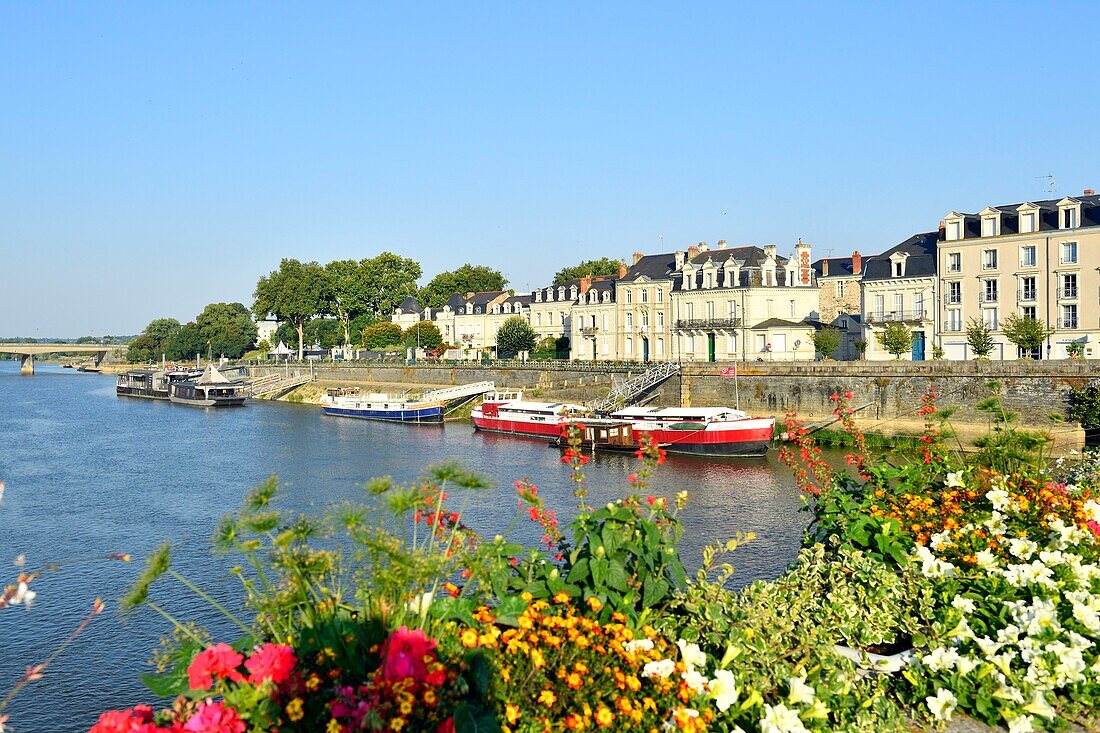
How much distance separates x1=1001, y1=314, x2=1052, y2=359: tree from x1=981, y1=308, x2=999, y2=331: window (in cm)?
235

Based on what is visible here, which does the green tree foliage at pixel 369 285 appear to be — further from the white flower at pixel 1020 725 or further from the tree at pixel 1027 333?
the white flower at pixel 1020 725

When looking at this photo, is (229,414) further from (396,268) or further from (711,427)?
(396,268)

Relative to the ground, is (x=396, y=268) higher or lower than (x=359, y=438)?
higher

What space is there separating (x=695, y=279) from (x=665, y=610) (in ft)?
167

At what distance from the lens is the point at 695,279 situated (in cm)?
5728

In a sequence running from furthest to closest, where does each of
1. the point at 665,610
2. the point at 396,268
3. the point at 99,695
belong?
1. the point at 396,268
2. the point at 99,695
3. the point at 665,610

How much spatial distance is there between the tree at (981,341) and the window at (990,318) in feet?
0.98

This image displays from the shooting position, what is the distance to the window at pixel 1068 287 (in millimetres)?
43812

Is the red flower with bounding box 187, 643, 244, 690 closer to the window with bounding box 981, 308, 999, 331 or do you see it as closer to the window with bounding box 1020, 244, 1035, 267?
the window with bounding box 1020, 244, 1035, 267

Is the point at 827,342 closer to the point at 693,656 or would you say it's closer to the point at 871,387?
the point at 871,387

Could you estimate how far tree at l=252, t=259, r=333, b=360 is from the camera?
10350 cm

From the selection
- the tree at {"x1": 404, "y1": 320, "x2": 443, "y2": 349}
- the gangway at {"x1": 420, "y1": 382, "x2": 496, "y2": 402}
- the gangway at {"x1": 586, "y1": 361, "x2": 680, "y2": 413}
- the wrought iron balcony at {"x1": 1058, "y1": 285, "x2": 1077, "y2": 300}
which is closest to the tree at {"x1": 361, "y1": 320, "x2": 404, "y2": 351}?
the tree at {"x1": 404, "y1": 320, "x2": 443, "y2": 349}

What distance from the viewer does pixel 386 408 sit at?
60.2 metres

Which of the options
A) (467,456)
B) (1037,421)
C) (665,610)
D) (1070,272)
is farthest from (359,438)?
(665,610)
